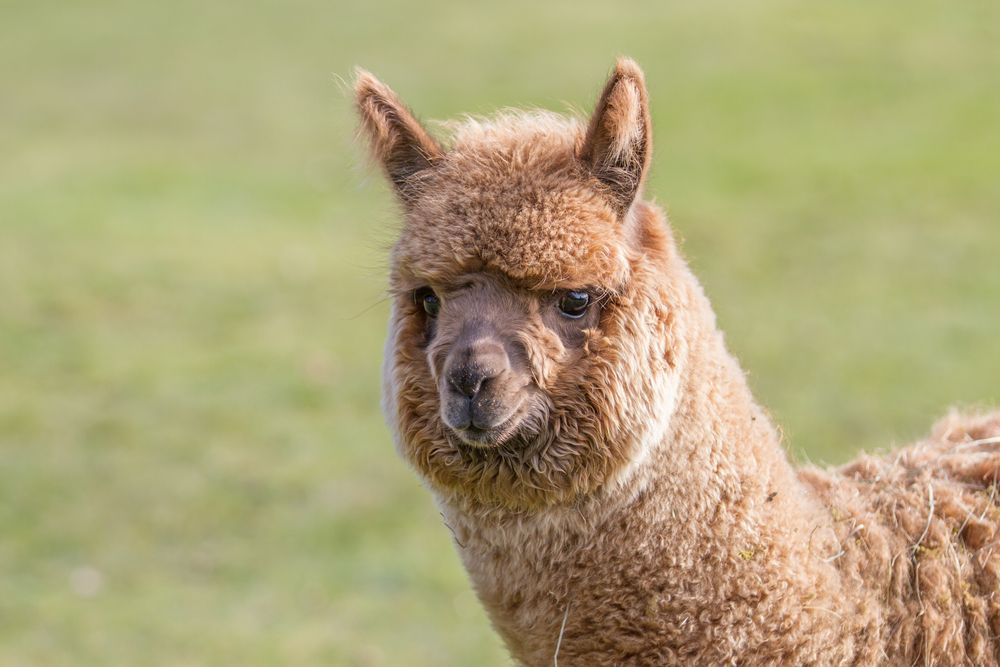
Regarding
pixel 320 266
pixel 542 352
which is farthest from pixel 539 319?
pixel 320 266

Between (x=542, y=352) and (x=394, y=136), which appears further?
(x=394, y=136)

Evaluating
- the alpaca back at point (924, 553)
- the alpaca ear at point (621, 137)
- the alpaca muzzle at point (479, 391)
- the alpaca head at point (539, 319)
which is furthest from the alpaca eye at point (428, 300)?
the alpaca back at point (924, 553)

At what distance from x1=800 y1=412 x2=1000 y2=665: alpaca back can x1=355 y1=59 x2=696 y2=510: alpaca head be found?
2.45 ft

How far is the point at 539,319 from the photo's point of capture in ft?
12.0

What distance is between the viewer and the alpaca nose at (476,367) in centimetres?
351

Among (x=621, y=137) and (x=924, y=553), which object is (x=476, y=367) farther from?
(x=924, y=553)

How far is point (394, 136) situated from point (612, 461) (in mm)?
1220

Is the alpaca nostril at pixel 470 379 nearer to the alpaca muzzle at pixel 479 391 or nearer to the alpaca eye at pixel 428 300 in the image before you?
the alpaca muzzle at pixel 479 391

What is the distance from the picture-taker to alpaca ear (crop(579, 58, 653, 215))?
372 cm

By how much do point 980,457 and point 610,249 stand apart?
4.70 ft

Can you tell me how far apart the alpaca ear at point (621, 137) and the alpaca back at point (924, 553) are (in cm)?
114

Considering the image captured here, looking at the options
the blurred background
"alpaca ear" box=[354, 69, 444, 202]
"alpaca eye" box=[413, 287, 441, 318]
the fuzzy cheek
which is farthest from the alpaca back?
the blurred background

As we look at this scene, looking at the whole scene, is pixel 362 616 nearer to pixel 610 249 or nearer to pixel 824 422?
pixel 824 422

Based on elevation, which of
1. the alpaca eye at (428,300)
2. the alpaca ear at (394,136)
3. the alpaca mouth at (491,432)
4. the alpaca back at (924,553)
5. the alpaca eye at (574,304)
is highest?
the alpaca ear at (394,136)
